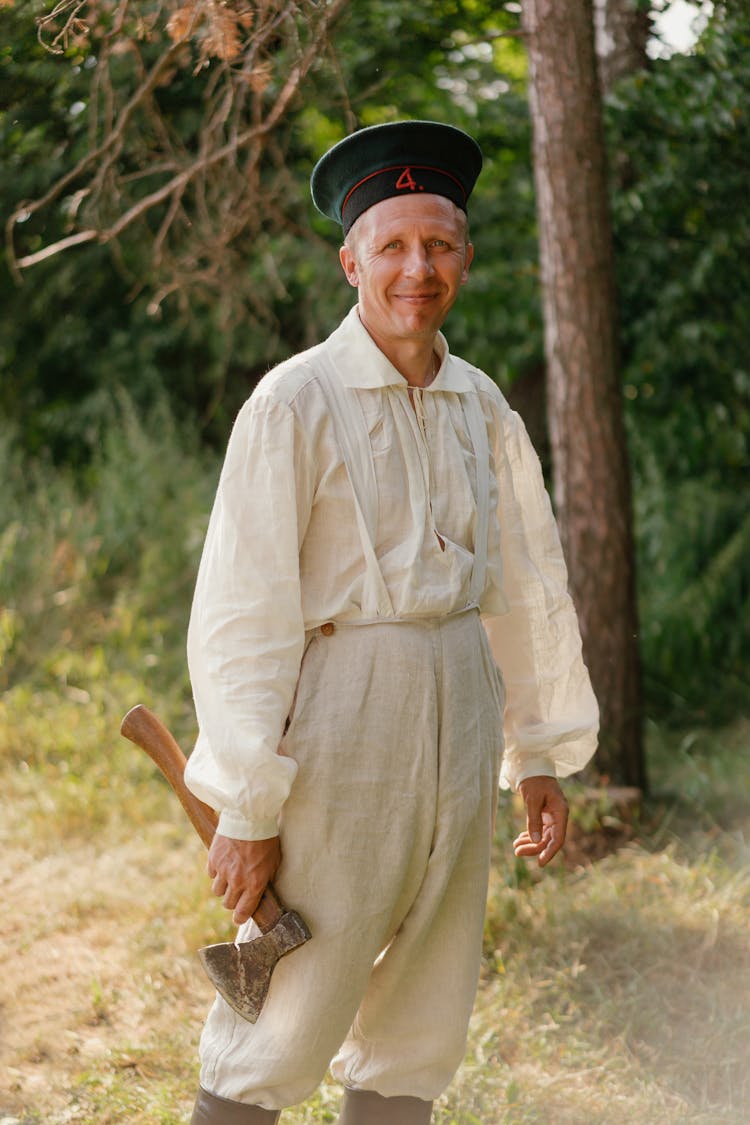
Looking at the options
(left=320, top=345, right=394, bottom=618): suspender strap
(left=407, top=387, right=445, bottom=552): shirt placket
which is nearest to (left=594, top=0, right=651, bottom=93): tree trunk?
(left=407, top=387, right=445, bottom=552): shirt placket

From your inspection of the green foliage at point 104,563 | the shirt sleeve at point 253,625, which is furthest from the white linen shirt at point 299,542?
the green foliage at point 104,563

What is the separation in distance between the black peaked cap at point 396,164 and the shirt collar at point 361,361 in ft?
0.66

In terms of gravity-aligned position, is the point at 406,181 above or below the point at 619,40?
above

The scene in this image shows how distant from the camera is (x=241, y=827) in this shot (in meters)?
1.80

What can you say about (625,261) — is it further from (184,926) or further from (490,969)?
(184,926)

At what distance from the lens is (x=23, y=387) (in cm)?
776

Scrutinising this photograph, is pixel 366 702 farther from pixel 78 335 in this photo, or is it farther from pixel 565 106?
pixel 78 335

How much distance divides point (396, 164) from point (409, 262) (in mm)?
175

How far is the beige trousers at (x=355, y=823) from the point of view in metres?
1.87

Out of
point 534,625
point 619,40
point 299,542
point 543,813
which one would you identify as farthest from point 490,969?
point 619,40

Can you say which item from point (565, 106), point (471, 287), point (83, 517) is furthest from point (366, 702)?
point (83, 517)

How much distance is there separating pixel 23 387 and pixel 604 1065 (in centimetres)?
624

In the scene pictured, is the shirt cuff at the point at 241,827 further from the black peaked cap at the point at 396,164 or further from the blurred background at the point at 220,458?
the blurred background at the point at 220,458

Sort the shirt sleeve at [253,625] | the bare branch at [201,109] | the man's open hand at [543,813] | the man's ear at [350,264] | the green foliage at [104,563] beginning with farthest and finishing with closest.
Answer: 1. the green foliage at [104,563]
2. the bare branch at [201,109]
3. the man's open hand at [543,813]
4. the man's ear at [350,264]
5. the shirt sleeve at [253,625]
